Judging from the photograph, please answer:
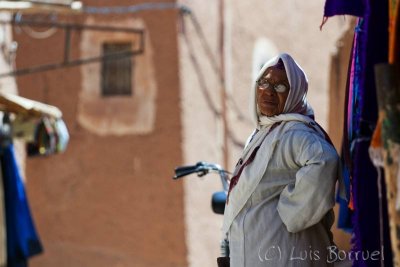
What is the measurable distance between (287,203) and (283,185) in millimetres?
114

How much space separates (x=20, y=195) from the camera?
780 centimetres

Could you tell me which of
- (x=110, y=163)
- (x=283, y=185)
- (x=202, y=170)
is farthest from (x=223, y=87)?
(x=283, y=185)

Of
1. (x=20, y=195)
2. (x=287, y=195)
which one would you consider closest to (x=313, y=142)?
(x=287, y=195)

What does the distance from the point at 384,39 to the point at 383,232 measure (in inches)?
26.6

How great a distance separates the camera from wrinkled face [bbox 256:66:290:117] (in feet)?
11.7

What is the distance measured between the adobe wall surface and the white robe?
24.3 feet

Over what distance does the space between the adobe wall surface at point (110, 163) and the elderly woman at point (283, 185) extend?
288 inches

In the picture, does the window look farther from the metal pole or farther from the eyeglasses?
the eyeglasses

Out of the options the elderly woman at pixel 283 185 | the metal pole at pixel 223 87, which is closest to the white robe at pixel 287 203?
the elderly woman at pixel 283 185

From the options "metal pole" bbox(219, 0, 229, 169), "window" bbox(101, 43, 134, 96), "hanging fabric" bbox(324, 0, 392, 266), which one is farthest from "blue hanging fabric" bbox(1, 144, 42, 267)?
"hanging fabric" bbox(324, 0, 392, 266)

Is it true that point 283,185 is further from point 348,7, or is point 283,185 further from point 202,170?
point 202,170

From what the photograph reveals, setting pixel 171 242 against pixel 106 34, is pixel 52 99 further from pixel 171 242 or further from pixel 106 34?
pixel 171 242

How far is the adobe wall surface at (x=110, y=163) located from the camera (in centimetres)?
1099

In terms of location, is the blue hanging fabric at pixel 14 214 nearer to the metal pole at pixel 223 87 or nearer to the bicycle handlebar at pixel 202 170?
the bicycle handlebar at pixel 202 170
